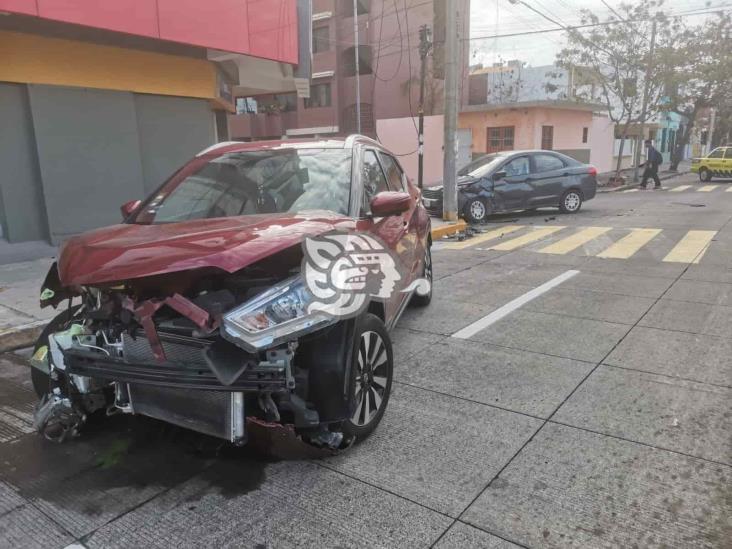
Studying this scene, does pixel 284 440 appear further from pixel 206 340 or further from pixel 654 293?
pixel 654 293

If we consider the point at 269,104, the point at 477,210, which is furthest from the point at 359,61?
the point at 477,210

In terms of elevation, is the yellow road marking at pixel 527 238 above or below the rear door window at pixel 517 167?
below

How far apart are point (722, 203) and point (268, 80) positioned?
13.6m

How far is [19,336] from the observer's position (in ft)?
17.6

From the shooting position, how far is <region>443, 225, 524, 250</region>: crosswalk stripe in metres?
10.7

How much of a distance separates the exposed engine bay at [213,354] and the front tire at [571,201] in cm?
1303

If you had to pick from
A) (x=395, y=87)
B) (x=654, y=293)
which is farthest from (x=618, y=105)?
(x=654, y=293)

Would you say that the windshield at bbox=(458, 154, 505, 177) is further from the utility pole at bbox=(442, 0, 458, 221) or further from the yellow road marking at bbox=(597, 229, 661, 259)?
the yellow road marking at bbox=(597, 229, 661, 259)

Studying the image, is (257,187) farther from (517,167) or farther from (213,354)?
(517,167)

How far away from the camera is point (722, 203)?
1638cm

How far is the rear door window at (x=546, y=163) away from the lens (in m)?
14.0

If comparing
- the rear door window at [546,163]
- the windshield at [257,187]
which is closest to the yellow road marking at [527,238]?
the rear door window at [546,163]

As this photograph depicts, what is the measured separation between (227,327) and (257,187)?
66.5 inches

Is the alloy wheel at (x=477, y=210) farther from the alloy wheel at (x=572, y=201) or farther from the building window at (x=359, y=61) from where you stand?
the building window at (x=359, y=61)
